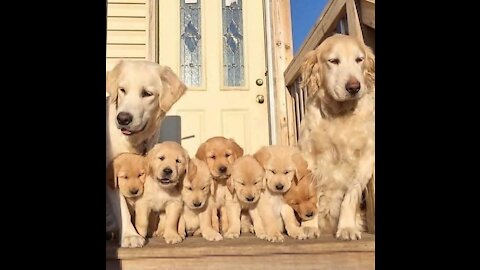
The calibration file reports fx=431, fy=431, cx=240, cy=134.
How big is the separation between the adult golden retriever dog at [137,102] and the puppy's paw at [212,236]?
0.57 metres

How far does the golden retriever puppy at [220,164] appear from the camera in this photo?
7.01 feet

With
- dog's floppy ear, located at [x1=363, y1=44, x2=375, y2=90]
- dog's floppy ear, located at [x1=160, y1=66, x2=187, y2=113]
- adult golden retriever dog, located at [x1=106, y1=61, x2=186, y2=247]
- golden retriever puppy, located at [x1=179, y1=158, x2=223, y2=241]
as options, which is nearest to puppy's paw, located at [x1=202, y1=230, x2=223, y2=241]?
golden retriever puppy, located at [x1=179, y1=158, x2=223, y2=241]

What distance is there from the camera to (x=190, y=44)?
4.98m

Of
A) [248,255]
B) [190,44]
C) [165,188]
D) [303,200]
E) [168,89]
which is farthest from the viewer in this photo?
[190,44]

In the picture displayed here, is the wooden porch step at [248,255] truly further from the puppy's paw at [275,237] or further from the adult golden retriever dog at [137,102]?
the adult golden retriever dog at [137,102]

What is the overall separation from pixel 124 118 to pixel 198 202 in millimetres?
543

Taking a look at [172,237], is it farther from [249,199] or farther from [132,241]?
[249,199]

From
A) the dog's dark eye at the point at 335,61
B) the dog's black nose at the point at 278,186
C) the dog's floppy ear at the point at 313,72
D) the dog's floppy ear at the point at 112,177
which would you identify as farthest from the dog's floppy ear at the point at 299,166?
the dog's floppy ear at the point at 112,177

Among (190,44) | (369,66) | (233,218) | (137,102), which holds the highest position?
(190,44)

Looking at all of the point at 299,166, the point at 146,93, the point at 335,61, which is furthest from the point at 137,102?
the point at 335,61
